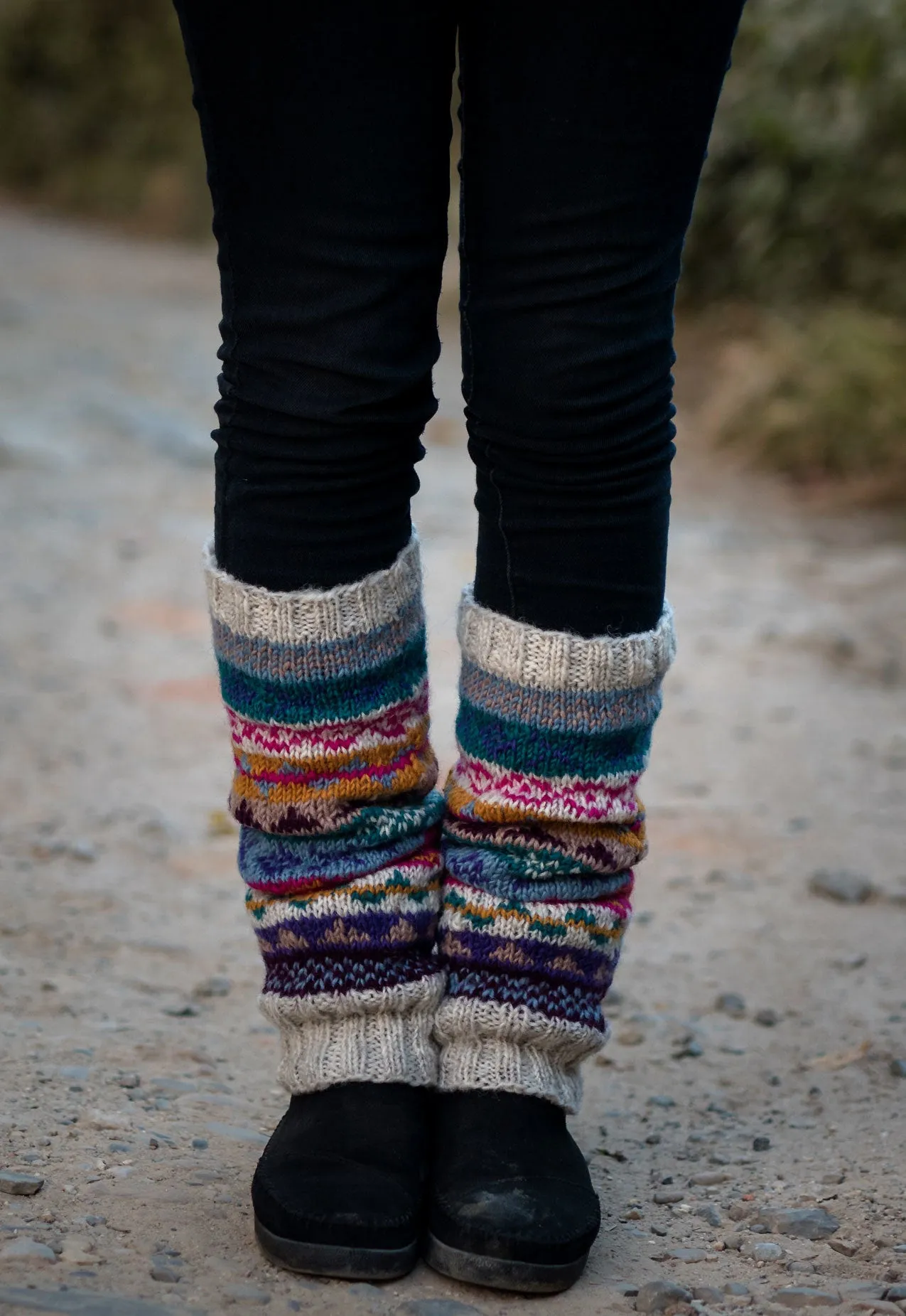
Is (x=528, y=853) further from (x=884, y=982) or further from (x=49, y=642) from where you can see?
(x=49, y=642)

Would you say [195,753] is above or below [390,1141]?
below

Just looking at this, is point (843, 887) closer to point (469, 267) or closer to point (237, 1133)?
point (237, 1133)

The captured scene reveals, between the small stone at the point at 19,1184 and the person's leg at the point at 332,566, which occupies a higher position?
the person's leg at the point at 332,566

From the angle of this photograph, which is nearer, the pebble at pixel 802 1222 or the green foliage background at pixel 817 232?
the pebble at pixel 802 1222

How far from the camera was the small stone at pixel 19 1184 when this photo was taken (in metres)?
0.90

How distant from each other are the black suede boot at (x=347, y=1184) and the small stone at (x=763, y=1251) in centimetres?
22

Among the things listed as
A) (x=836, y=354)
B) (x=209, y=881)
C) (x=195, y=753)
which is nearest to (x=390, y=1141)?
A: (x=209, y=881)

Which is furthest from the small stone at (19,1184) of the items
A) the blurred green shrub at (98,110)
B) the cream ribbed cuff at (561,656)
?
the blurred green shrub at (98,110)

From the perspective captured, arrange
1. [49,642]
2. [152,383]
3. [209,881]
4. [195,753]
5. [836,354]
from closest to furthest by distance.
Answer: [209,881] → [195,753] → [49,642] → [836,354] → [152,383]

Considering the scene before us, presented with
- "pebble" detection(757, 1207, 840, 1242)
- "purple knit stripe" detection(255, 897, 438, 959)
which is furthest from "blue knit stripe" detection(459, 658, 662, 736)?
"pebble" detection(757, 1207, 840, 1242)

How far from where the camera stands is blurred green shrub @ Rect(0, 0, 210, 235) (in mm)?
8211

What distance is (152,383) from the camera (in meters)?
4.16

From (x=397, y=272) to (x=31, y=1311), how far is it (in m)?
0.62

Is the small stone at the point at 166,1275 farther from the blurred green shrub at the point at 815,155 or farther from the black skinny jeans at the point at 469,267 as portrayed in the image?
the blurred green shrub at the point at 815,155
